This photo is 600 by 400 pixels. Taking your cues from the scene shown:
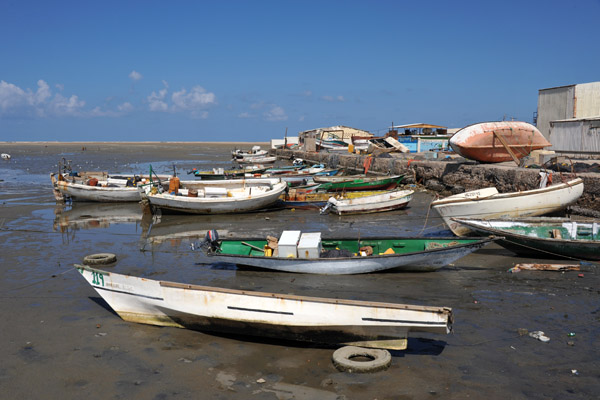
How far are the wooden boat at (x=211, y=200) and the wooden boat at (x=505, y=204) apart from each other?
7505 mm

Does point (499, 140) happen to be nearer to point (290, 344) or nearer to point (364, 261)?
point (364, 261)

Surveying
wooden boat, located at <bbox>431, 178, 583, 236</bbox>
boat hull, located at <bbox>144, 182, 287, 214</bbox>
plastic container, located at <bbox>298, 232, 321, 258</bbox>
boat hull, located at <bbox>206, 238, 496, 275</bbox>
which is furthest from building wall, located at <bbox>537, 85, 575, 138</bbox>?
plastic container, located at <bbox>298, 232, 321, 258</bbox>

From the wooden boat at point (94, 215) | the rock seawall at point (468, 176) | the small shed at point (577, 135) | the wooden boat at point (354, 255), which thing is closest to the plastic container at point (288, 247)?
the wooden boat at point (354, 255)

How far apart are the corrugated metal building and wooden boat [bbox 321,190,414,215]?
10.1 m

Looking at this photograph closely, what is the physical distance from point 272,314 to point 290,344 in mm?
Result: 633

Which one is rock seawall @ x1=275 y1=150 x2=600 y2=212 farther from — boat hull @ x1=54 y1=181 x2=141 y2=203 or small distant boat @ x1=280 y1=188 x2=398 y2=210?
boat hull @ x1=54 y1=181 x2=141 y2=203

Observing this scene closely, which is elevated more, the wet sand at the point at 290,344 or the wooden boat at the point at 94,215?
the wooden boat at the point at 94,215

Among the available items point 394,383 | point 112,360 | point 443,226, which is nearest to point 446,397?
point 394,383

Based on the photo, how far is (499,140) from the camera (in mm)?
21984

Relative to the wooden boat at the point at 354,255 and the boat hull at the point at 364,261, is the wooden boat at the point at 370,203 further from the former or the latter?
the boat hull at the point at 364,261

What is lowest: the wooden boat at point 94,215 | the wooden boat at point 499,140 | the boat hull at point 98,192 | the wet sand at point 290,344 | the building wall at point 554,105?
the wet sand at point 290,344

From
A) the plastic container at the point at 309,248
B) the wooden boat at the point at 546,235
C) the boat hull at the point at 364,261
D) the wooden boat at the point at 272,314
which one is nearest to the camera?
the wooden boat at the point at 272,314

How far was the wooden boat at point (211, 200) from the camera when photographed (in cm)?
1930

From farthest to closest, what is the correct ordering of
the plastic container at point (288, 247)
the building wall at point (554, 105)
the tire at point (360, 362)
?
the building wall at point (554, 105), the plastic container at point (288, 247), the tire at point (360, 362)
